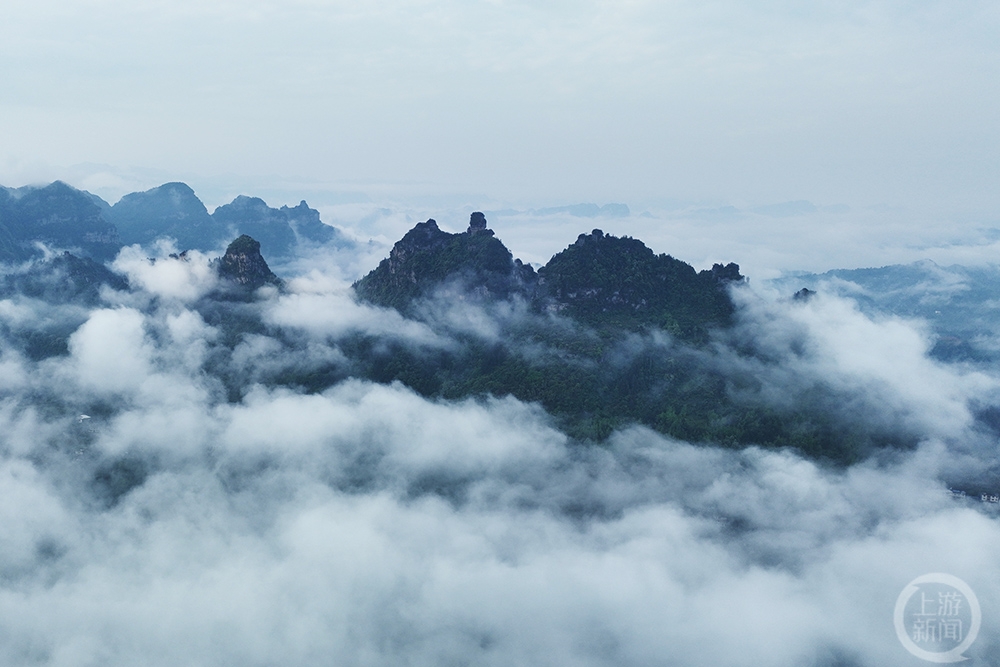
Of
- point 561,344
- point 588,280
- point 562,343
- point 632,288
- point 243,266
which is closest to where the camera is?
point 561,344

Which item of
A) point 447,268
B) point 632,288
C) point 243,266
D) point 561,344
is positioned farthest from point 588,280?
point 243,266

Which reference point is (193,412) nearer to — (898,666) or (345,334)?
(345,334)

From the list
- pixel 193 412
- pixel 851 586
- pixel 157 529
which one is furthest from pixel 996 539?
pixel 193 412

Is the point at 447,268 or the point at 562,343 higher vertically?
the point at 447,268

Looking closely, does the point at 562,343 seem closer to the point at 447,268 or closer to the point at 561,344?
the point at 561,344

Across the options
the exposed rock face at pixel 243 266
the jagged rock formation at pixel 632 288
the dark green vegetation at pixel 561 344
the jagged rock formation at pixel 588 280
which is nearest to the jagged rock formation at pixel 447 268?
the jagged rock formation at pixel 588 280

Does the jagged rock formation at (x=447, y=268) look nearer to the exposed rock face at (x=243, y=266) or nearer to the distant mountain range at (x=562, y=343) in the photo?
the distant mountain range at (x=562, y=343)

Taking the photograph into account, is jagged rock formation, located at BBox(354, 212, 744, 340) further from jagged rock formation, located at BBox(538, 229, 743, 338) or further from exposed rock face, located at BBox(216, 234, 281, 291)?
exposed rock face, located at BBox(216, 234, 281, 291)

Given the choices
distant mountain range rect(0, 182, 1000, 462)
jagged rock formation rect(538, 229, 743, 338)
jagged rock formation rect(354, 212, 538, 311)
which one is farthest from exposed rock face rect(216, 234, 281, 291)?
jagged rock formation rect(538, 229, 743, 338)
